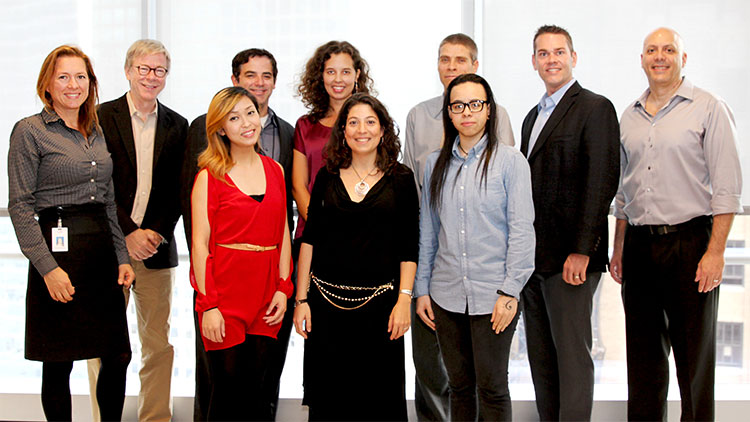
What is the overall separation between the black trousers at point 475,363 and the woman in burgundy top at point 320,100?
0.95 m

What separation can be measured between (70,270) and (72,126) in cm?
64

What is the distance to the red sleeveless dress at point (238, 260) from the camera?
2590 mm

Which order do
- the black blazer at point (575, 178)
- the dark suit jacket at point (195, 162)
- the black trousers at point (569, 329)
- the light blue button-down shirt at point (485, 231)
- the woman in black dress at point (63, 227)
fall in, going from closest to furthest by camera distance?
the light blue button-down shirt at point (485, 231) → the woman in black dress at point (63, 227) → the black blazer at point (575, 178) → the black trousers at point (569, 329) → the dark suit jacket at point (195, 162)

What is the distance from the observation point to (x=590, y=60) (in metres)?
3.98

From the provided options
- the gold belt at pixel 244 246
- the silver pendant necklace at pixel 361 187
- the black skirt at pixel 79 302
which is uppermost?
the silver pendant necklace at pixel 361 187

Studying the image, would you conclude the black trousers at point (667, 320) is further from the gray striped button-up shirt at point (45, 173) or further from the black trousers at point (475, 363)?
the gray striped button-up shirt at point (45, 173)

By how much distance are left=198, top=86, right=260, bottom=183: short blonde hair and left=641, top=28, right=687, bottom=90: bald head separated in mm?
1917

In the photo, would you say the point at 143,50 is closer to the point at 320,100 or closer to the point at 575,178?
the point at 320,100

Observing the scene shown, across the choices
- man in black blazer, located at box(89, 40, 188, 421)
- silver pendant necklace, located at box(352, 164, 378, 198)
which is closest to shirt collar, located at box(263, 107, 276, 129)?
man in black blazer, located at box(89, 40, 188, 421)

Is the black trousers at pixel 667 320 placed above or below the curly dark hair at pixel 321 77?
below

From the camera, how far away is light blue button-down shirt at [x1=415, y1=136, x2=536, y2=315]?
101 inches

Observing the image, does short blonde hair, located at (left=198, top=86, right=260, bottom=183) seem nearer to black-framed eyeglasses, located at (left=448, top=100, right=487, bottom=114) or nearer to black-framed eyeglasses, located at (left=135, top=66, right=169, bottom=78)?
black-framed eyeglasses, located at (left=135, top=66, right=169, bottom=78)

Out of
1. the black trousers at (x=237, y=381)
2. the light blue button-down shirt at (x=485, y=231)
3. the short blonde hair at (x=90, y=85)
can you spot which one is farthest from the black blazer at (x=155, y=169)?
the light blue button-down shirt at (x=485, y=231)

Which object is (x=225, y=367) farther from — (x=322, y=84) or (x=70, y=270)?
(x=322, y=84)
